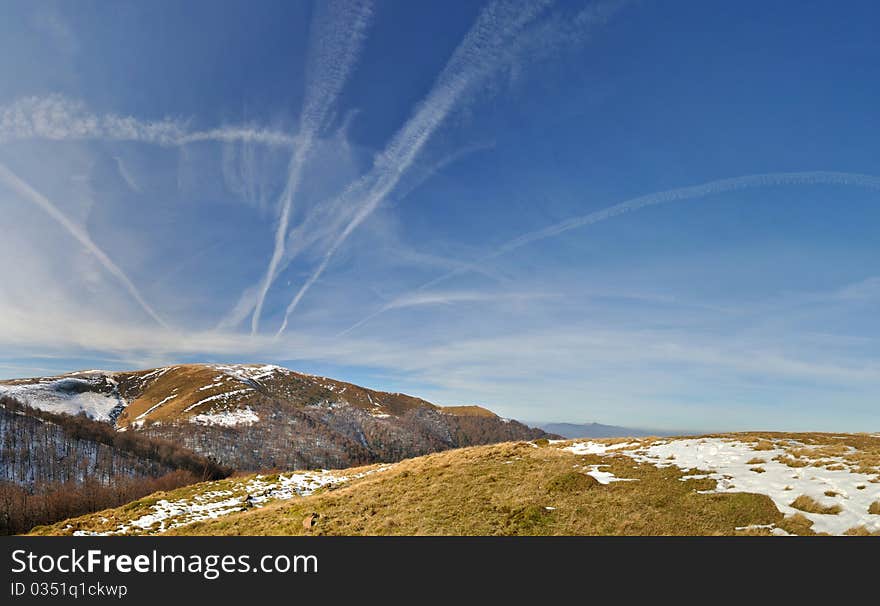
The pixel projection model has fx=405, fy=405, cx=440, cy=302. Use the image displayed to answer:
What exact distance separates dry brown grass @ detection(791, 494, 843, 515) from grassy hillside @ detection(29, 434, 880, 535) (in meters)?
0.03

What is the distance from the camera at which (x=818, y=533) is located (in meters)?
14.5

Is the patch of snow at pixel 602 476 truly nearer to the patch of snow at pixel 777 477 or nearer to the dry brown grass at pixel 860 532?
the patch of snow at pixel 777 477

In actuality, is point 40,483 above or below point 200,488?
below

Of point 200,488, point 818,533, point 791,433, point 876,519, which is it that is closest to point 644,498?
point 818,533

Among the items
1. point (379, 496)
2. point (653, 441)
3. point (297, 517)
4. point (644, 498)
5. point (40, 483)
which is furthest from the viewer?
point (40, 483)

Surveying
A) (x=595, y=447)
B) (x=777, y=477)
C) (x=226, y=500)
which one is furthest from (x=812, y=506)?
(x=226, y=500)

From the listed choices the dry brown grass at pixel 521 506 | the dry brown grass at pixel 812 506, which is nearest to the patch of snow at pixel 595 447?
the dry brown grass at pixel 521 506

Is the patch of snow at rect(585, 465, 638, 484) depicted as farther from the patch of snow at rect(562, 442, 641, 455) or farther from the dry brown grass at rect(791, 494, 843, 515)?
the dry brown grass at rect(791, 494, 843, 515)

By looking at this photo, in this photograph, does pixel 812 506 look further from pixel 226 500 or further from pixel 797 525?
pixel 226 500

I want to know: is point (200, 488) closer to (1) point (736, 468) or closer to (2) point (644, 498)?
(2) point (644, 498)

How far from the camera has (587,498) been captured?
1953 centimetres

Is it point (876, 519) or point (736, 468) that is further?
point (736, 468)
